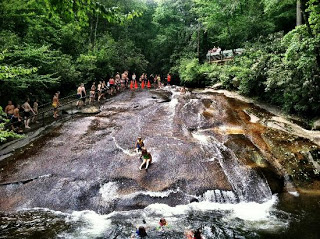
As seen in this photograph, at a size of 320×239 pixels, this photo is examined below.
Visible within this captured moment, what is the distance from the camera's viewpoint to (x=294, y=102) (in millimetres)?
14242

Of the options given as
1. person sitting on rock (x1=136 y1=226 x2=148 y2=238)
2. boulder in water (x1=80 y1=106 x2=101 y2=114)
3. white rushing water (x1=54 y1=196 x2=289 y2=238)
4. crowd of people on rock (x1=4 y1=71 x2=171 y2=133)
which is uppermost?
crowd of people on rock (x1=4 y1=71 x2=171 y2=133)

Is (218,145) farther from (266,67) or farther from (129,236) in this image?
(266,67)

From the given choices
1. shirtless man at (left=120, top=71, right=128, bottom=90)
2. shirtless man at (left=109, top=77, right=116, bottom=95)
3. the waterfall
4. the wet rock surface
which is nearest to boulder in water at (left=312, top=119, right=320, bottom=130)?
the wet rock surface

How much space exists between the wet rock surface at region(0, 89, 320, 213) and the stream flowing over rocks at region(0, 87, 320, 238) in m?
0.04

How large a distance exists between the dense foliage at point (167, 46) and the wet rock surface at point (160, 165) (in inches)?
130

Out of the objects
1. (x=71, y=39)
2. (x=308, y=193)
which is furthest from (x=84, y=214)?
(x=71, y=39)

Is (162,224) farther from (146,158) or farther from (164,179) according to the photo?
(146,158)

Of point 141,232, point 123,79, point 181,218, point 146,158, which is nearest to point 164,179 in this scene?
point 146,158

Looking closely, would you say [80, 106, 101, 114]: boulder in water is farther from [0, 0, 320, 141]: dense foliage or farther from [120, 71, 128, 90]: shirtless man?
[120, 71, 128, 90]: shirtless man

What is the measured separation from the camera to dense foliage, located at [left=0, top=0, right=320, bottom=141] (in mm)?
12297

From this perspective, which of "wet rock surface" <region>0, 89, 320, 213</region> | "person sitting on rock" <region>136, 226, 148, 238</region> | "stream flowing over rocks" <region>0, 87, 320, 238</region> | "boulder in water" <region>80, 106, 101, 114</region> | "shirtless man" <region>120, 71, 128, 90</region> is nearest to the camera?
"person sitting on rock" <region>136, 226, 148, 238</region>

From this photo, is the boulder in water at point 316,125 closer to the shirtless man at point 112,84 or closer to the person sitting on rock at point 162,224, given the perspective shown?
the person sitting on rock at point 162,224

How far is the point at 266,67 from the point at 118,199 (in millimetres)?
13012

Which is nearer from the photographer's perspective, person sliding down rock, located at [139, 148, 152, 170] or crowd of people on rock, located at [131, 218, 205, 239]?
crowd of people on rock, located at [131, 218, 205, 239]
